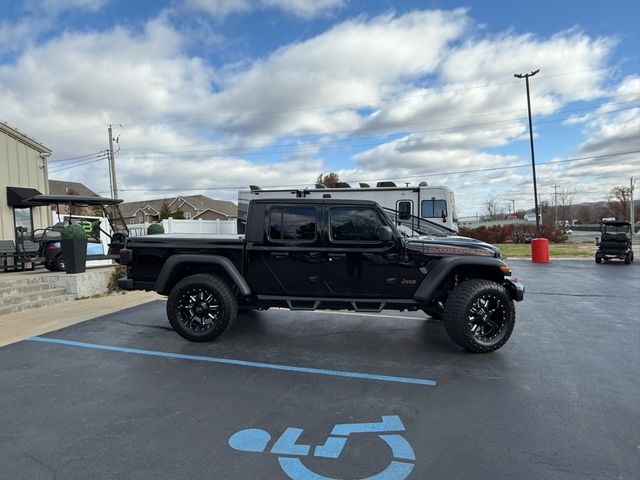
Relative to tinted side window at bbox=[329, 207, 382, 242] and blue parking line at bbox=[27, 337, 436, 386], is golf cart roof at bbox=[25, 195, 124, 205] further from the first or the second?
tinted side window at bbox=[329, 207, 382, 242]

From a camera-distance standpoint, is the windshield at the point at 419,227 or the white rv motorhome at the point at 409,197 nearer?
the windshield at the point at 419,227

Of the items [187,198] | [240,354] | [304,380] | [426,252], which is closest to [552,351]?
[426,252]

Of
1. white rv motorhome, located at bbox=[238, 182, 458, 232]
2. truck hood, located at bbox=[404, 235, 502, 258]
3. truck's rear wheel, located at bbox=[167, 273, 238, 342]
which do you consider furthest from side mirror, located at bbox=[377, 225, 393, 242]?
white rv motorhome, located at bbox=[238, 182, 458, 232]

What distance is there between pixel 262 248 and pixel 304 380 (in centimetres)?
180

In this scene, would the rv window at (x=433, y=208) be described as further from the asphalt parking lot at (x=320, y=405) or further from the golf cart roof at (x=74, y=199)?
the golf cart roof at (x=74, y=199)

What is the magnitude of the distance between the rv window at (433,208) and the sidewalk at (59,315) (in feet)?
31.4

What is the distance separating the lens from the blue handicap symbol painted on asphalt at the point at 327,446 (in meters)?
2.50

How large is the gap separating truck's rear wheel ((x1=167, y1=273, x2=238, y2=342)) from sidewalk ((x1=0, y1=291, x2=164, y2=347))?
2.34 meters

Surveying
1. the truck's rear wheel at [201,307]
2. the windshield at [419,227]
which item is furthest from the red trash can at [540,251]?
the truck's rear wheel at [201,307]

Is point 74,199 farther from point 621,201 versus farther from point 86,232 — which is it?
point 621,201

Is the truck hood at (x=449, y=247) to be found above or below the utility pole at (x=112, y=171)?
below

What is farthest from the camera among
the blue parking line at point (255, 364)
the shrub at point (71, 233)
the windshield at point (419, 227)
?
the shrub at point (71, 233)

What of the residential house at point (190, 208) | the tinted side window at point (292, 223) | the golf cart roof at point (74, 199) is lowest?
the tinted side window at point (292, 223)

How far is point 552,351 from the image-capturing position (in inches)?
192
